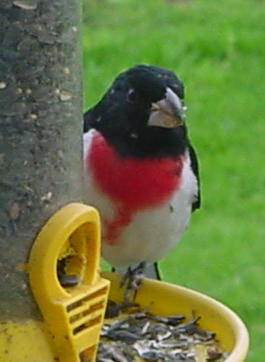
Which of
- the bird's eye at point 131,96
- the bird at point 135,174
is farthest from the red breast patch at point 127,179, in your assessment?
the bird's eye at point 131,96

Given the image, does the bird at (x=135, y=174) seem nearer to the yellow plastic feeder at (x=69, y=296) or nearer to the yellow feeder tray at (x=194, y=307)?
the yellow feeder tray at (x=194, y=307)

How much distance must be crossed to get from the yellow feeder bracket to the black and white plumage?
0.71 metres

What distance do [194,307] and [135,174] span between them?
59cm

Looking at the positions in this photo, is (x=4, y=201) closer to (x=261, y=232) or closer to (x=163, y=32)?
(x=261, y=232)

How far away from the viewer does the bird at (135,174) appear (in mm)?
3885

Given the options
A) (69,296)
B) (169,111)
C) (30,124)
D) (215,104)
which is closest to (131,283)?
(169,111)

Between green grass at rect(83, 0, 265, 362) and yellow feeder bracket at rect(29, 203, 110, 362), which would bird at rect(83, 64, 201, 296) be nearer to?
yellow feeder bracket at rect(29, 203, 110, 362)

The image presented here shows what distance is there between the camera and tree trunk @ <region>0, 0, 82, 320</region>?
9.91 feet

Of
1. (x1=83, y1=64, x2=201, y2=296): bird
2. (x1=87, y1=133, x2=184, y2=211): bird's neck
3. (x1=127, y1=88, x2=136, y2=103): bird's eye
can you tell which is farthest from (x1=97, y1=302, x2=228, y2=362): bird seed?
(x1=127, y1=88, x2=136, y2=103): bird's eye

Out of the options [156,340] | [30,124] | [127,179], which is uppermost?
[30,124]

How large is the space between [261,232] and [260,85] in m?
2.07

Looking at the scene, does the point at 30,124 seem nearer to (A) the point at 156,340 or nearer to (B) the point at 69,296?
(B) the point at 69,296

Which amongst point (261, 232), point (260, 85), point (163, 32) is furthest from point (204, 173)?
point (163, 32)

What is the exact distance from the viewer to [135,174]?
3.93m
